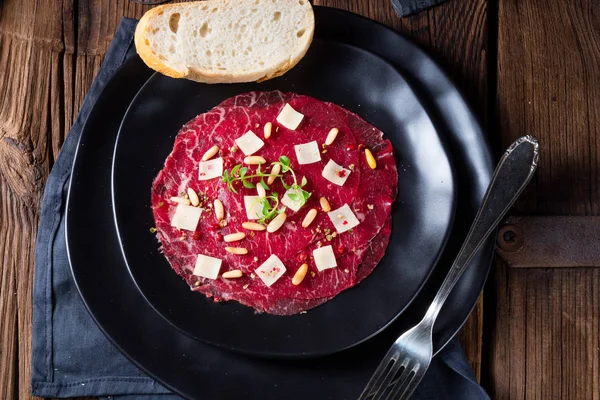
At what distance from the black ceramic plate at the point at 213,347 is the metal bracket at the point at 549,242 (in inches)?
7.8

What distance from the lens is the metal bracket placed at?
2.16m

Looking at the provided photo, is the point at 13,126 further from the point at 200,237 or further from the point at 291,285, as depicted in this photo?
the point at 291,285

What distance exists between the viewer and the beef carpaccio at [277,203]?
2121 mm

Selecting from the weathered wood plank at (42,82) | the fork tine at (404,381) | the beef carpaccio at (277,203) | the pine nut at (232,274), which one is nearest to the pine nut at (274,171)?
the beef carpaccio at (277,203)

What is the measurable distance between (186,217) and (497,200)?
1.06 m

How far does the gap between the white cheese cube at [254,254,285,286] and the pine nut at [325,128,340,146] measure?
0.45m

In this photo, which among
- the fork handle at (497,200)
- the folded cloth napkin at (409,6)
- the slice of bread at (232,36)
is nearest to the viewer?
the fork handle at (497,200)

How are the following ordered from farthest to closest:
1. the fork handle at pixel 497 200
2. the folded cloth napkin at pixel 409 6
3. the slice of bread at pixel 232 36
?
the folded cloth napkin at pixel 409 6
the slice of bread at pixel 232 36
the fork handle at pixel 497 200

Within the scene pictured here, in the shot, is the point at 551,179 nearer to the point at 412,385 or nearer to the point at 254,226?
the point at 412,385

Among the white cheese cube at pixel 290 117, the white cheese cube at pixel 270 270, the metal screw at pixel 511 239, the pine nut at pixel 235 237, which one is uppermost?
the white cheese cube at pixel 290 117

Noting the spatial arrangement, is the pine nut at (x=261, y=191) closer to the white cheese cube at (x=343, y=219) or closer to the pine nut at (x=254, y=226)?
the pine nut at (x=254, y=226)

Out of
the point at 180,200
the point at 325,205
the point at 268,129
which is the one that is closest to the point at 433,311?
the point at 325,205

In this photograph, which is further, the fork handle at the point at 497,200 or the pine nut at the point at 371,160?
the pine nut at the point at 371,160

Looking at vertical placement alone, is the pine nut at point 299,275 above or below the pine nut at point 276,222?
below
